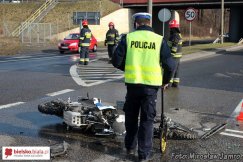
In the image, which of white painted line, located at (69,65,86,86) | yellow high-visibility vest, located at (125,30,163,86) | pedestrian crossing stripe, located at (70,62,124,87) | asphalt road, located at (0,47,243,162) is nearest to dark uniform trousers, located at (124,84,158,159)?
yellow high-visibility vest, located at (125,30,163,86)

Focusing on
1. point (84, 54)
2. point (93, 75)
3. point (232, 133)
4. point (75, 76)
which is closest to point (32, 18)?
point (84, 54)

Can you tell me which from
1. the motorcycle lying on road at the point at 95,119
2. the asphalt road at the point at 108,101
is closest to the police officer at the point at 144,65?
the asphalt road at the point at 108,101

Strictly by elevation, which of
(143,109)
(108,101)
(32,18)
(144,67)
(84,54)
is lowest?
(108,101)

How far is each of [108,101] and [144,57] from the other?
4.53 m

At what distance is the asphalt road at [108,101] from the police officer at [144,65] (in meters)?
0.46

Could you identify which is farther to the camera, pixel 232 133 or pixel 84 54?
pixel 84 54

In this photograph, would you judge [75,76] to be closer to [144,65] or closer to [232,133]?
[232,133]

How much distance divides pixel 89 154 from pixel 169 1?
47.6 m

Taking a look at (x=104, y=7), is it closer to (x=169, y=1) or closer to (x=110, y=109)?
(x=169, y=1)

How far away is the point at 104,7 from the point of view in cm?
5125

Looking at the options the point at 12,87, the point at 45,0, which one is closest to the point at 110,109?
the point at 12,87

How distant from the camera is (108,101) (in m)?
9.75

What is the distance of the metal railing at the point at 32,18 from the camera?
46.4m

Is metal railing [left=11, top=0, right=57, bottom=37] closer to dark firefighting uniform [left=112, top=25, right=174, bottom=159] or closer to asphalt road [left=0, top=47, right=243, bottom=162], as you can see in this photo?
asphalt road [left=0, top=47, right=243, bottom=162]
